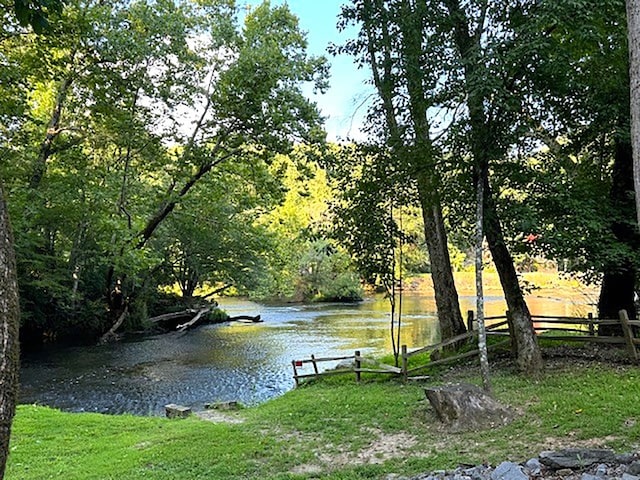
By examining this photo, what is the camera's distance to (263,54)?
1368 cm

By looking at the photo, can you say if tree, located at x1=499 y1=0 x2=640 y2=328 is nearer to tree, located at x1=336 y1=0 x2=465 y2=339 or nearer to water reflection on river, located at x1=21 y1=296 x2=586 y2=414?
tree, located at x1=336 y1=0 x2=465 y2=339

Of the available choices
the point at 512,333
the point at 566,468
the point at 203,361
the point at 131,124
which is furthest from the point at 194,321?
the point at 566,468

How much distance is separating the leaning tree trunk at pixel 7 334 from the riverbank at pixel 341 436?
11.0 feet

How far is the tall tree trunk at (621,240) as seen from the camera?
8.51 m

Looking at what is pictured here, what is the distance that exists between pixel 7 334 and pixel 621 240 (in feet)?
31.0

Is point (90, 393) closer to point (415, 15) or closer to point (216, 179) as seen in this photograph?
point (216, 179)

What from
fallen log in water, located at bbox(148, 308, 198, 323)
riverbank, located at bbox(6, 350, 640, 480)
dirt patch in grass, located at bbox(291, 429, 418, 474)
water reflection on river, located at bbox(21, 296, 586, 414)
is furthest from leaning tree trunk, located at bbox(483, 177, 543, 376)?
fallen log in water, located at bbox(148, 308, 198, 323)

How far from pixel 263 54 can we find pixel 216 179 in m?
5.47

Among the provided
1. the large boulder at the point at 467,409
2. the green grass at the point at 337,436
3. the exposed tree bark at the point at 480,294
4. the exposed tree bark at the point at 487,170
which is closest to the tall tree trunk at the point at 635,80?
the green grass at the point at 337,436

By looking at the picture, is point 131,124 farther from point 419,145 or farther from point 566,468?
point 566,468

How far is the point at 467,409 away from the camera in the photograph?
643cm

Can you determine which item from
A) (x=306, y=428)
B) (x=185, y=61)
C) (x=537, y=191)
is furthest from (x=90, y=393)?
(x=537, y=191)

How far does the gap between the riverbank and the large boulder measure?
19cm

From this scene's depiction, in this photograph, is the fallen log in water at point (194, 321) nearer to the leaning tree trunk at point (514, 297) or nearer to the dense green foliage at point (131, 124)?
the dense green foliage at point (131, 124)
